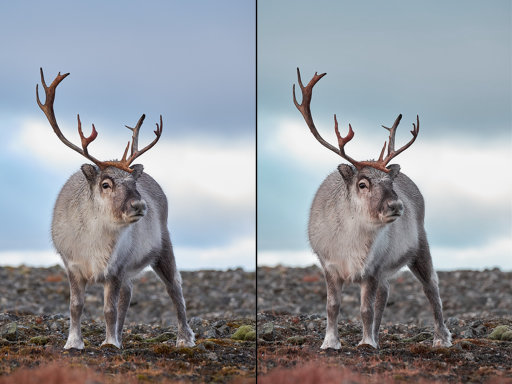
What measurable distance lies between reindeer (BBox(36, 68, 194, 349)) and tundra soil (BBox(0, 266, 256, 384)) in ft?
2.13

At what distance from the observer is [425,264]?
1276 cm

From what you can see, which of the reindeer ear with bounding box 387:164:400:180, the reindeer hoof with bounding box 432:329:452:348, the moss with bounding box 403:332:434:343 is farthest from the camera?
the moss with bounding box 403:332:434:343

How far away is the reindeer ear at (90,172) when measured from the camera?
36.0ft

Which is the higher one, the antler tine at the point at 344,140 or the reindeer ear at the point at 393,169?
the antler tine at the point at 344,140

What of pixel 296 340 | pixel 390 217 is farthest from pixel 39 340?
pixel 390 217

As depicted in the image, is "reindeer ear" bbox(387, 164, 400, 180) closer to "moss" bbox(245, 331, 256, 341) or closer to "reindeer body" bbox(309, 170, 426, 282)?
"reindeer body" bbox(309, 170, 426, 282)

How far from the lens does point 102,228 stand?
1096 centimetres

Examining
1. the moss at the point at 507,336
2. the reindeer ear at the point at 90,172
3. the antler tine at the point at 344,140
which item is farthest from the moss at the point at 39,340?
the moss at the point at 507,336

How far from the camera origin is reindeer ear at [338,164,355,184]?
1102 centimetres

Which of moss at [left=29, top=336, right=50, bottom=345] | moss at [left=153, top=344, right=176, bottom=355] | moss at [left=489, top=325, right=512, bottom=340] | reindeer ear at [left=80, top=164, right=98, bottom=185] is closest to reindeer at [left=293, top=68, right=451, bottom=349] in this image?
moss at [left=489, top=325, right=512, bottom=340]

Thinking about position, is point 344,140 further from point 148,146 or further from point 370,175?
point 148,146

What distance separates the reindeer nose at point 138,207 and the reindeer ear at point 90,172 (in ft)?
3.04

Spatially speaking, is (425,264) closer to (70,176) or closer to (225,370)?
(225,370)

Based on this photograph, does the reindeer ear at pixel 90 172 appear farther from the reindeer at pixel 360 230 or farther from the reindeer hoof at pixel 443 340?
the reindeer hoof at pixel 443 340
